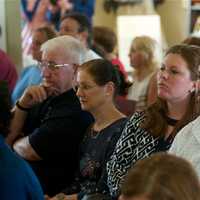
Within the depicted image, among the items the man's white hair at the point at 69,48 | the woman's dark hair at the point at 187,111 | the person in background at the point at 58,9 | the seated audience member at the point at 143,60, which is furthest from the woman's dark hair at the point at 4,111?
the person in background at the point at 58,9

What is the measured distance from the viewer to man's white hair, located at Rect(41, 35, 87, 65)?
249cm

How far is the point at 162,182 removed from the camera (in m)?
1.04

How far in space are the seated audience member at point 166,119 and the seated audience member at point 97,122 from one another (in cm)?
9

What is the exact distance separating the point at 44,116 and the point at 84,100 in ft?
1.31

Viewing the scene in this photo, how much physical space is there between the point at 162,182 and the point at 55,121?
1.37 m

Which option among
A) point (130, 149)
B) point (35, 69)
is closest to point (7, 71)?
point (35, 69)

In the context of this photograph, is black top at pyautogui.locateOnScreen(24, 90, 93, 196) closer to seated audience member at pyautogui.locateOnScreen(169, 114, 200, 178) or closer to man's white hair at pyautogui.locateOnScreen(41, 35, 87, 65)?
man's white hair at pyautogui.locateOnScreen(41, 35, 87, 65)

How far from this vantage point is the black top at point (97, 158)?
2112mm

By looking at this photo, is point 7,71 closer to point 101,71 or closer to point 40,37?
point 40,37

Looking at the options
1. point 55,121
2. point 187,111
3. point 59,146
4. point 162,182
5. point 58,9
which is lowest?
point 59,146

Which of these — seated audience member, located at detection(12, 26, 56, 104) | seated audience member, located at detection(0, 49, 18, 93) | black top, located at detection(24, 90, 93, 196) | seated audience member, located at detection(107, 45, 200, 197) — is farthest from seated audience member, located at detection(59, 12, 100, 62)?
seated audience member, located at detection(107, 45, 200, 197)

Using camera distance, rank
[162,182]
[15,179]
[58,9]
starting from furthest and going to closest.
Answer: [58,9]
[15,179]
[162,182]

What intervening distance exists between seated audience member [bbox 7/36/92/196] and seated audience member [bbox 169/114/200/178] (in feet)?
2.19

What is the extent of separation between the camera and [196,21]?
501 cm
